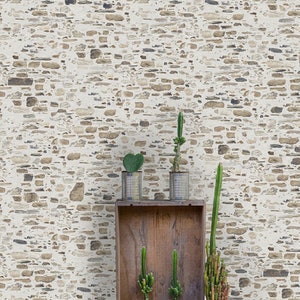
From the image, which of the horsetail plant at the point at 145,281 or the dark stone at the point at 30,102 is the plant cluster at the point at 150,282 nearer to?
the horsetail plant at the point at 145,281

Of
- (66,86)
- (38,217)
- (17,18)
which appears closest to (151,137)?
(66,86)

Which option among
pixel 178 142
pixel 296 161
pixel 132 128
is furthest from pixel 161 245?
pixel 296 161

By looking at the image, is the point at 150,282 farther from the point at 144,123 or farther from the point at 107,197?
the point at 144,123

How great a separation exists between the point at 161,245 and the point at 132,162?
620 mm

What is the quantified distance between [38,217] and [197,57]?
1673 mm

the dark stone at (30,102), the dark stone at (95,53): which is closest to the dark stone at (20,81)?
the dark stone at (30,102)

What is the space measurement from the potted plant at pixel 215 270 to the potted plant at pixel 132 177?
0.53 m

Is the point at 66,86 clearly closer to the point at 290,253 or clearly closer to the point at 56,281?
the point at 56,281

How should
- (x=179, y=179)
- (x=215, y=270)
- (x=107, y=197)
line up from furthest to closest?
1. (x=107, y=197)
2. (x=179, y=179)
3. (x=215, y=270)

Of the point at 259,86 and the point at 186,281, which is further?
the point at 259,86

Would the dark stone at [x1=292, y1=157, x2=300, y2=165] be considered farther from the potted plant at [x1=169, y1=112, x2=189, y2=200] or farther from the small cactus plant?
the small cactus plant

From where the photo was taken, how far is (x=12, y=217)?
14.4ft

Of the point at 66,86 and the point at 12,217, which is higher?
the point at 66,86

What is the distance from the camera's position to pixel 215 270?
13.1 feet
